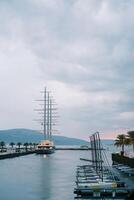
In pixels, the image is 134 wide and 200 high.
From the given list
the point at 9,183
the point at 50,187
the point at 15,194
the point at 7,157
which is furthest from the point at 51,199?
the point at 7,157

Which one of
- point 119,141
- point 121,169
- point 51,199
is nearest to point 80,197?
point 51,199

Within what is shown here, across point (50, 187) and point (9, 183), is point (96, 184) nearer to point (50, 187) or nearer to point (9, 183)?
point (50, 187)

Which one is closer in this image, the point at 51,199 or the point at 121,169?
the point at 51,199

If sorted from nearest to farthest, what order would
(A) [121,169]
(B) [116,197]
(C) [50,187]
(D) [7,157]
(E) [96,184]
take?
(B) [116,197] < (E) [96,184] < (C) [50,187] < (A) [121,169] < (D) [7,157]

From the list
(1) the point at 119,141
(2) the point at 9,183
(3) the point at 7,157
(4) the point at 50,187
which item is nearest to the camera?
(4) the point at 50,187

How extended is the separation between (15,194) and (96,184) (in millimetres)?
10212

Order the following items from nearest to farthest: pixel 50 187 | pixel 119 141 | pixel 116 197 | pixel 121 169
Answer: pixel 116 197, pixel 50 187, pixel 121 169, pixel 119 141

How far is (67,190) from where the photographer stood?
60469 mm

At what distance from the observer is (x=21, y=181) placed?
73.5m

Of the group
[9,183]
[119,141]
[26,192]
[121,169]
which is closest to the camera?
[26,192]

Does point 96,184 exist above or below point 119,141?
below

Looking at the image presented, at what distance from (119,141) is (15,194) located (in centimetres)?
9280

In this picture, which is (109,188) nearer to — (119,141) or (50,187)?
(50,187)

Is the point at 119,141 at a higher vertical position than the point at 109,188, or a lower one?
higher
